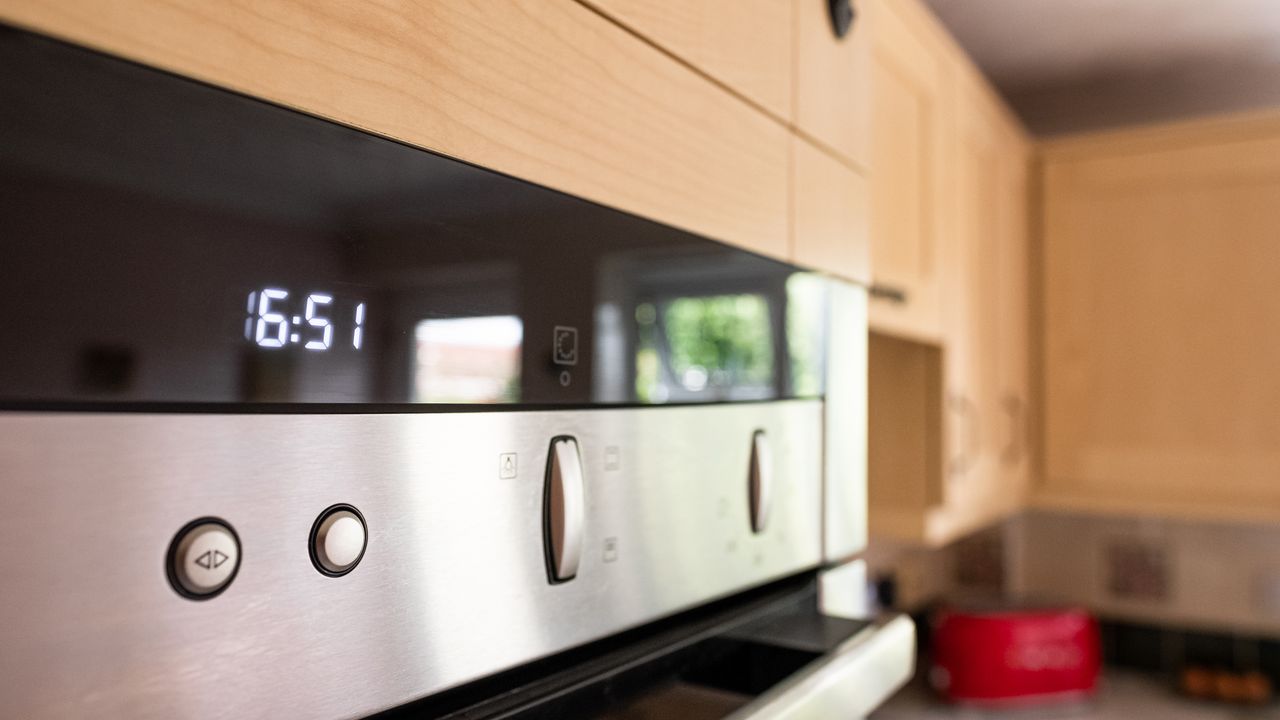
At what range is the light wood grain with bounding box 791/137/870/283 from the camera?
31.4 inches

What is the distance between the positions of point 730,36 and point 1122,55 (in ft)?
4.94

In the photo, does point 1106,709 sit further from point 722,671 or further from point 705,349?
point 705,349

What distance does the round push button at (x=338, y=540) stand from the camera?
367 millimetres

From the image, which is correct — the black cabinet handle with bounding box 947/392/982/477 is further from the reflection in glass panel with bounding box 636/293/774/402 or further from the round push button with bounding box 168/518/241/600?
the round push button with bounding box 168/518/241/600

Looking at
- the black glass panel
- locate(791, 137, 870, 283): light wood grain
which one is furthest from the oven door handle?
locate(791, 137, 870, 283): light wood grain

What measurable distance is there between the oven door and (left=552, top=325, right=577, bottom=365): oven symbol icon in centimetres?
16

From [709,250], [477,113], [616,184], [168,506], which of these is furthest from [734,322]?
[168,506]

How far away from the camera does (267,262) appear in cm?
35

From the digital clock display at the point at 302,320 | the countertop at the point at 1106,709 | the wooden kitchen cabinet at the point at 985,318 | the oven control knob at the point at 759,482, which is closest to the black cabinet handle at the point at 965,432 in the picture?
the wooden kitchen cabinet at the point at 985,318

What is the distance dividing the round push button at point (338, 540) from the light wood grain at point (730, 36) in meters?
0.32

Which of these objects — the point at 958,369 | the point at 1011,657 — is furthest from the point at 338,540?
the point at 1011,657

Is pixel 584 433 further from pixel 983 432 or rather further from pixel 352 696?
pixel 983 432

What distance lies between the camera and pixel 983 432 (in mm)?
1829

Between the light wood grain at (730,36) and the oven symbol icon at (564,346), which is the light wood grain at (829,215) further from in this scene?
the oven symbol icon at (564,346)
